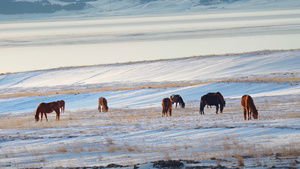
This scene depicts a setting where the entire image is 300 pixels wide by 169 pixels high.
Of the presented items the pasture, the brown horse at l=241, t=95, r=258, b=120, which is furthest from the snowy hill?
the pasture

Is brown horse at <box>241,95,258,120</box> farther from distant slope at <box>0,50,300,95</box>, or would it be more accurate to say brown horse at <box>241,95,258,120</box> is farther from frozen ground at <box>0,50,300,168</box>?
distant slope at <box>0,50,300,95</box>

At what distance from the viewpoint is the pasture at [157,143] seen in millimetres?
10914

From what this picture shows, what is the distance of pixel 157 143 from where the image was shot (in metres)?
13.3

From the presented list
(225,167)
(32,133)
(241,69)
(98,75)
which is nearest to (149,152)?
(225,167)

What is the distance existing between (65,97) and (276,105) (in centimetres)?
1603

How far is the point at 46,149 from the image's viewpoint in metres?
13.1

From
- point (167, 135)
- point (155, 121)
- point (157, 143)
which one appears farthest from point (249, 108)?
point (157, 143)

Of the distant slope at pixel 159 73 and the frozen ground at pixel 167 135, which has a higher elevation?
the distant slope at pixel 159 73

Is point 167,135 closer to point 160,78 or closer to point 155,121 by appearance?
point 155,121

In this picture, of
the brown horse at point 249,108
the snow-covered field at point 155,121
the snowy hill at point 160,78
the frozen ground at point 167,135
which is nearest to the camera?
the frozen ground at point 167,135

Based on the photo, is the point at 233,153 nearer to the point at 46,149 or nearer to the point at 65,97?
the point at 46,149

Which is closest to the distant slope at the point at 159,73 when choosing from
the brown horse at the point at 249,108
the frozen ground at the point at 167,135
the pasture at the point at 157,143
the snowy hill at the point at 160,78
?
the snowy hill at the point at 160,78

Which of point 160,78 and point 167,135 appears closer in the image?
point 167,135

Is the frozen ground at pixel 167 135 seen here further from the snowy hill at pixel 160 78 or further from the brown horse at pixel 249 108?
the brown horse at pixel 249 108
